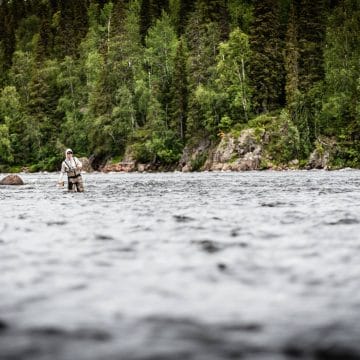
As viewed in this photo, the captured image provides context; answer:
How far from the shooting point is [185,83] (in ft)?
236

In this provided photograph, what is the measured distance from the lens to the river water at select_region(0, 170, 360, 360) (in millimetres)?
4027

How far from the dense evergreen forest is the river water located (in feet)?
161

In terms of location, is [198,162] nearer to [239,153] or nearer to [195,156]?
[195,156]

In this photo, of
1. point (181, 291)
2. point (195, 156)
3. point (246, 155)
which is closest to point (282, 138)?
point (246, 155)

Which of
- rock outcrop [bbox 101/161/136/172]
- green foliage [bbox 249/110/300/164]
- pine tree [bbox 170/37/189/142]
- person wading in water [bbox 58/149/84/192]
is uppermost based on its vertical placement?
pine tree [bbox 170/37/189/142]

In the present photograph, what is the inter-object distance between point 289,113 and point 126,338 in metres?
59.8

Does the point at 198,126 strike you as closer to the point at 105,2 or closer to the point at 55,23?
the point at 105,2

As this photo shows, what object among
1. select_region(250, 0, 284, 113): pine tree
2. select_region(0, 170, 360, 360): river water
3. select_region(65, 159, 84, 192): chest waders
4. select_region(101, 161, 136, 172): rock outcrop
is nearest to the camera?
select_region(0, 170, 360, 360): river water

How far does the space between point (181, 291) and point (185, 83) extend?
222 ft

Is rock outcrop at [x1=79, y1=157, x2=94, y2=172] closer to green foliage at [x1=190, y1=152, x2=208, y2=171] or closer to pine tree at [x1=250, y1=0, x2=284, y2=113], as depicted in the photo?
green foliage at [x1=190, y1=152, x2=208, y2=171]

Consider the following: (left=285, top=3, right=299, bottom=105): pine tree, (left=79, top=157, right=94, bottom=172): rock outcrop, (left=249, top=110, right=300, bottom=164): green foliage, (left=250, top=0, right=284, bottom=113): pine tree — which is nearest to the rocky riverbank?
(left=249, top=110, right=300, bottom=164): green foliage

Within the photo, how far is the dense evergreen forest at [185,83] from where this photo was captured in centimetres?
6209

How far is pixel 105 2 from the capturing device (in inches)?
4087

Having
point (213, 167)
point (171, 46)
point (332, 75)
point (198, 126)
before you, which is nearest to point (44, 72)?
point (171, 46)
